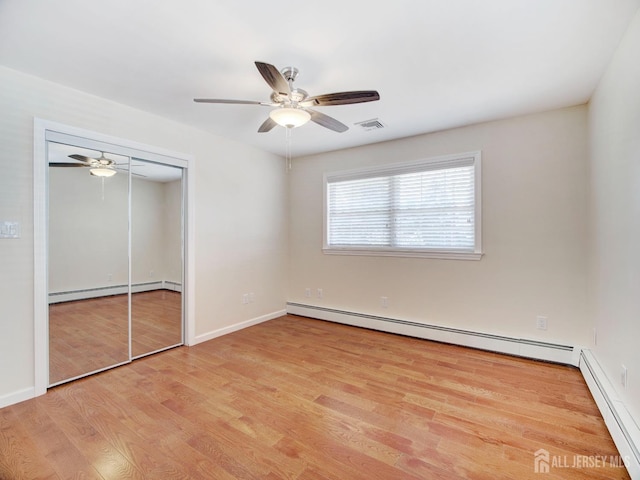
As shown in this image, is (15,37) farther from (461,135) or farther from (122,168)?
(461,135)

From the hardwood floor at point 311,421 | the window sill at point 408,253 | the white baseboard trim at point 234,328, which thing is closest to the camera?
the hardwood floor at point 311,421

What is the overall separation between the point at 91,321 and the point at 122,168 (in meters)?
1.49

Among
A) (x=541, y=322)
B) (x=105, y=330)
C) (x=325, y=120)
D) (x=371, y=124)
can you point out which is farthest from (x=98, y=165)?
(x=541, y=322)

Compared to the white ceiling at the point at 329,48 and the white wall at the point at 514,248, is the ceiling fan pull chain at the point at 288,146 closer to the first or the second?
the white ceiling at the point at 329,48

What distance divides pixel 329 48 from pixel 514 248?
8.71 ft

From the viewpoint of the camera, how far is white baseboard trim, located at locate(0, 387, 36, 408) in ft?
7.13

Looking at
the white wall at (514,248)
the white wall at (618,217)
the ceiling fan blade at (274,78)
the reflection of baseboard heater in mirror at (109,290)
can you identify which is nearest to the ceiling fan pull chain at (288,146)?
the white wall at (514,248)

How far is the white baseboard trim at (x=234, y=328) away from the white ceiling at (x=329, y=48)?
2.53m

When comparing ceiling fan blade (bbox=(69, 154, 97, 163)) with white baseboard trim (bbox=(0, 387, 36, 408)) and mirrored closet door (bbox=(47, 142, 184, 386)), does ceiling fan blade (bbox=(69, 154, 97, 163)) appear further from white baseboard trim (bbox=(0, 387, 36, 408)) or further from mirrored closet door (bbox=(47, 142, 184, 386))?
white baseboard trim (bbox=(0, 387, 36, 408))

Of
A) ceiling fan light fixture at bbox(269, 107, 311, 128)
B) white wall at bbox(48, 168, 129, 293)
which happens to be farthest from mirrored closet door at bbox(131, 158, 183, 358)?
ceiling fan light fixture at bbox(269, 107, 311, 128)

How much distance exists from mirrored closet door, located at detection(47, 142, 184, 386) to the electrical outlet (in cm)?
383

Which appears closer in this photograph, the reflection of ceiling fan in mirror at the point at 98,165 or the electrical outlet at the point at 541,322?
the reflection of ceiling fan in mirror at the point at 98,165

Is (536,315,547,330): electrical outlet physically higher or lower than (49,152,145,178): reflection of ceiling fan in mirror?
→ lower

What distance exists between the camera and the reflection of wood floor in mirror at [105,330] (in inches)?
100
